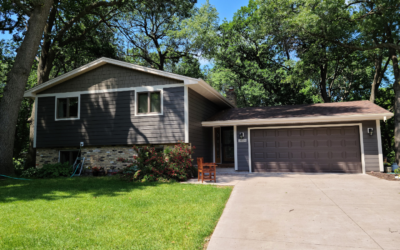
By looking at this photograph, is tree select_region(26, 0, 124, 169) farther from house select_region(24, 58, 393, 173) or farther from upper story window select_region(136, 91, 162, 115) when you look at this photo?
upper story window select_region(136, 91, 162, 115)

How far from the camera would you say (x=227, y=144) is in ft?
47.6

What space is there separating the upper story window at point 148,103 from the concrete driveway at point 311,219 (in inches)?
231

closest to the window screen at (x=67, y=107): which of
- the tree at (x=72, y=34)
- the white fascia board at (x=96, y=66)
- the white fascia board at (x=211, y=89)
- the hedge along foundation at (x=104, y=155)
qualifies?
the white fascia board at (x=96, y=66)

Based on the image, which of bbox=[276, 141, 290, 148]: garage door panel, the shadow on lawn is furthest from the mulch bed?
the shadow on lawn

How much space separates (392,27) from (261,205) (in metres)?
13.3

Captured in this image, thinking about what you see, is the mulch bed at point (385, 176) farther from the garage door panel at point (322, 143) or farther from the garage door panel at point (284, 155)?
the garage door panel at point (284, 155)

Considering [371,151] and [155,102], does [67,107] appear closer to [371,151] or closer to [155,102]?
[155,102]

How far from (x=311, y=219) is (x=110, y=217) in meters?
3.64

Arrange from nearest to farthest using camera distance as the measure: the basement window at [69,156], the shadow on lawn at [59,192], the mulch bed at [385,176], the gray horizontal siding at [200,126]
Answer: the shadow on lawn at [59,192] < the mulch bed at [385,176] < the gray horizontal siding at [200,126] < the basement window at [69,156]

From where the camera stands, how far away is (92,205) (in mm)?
5578

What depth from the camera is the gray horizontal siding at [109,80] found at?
11.4 m

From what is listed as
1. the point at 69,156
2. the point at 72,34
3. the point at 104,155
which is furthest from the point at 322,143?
the point at 72,34

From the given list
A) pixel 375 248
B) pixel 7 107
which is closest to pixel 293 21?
pixel 375 248

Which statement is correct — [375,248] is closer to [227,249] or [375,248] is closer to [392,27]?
[227,249]
